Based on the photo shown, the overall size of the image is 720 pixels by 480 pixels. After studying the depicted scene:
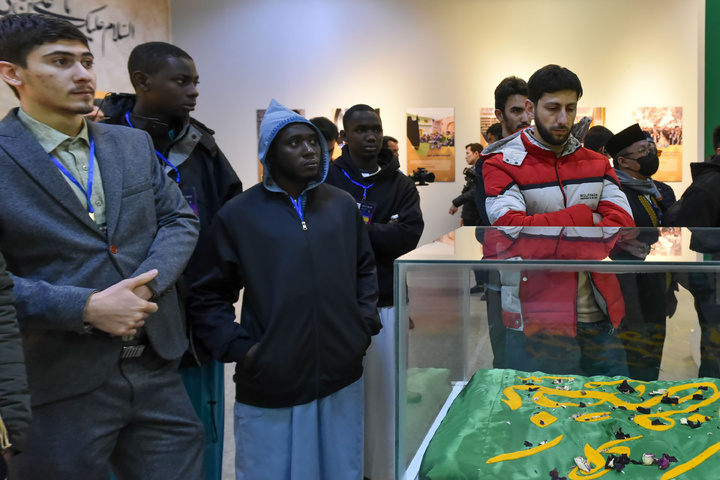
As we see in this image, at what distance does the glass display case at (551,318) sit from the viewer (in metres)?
1.28

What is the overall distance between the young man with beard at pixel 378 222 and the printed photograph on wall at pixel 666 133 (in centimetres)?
465

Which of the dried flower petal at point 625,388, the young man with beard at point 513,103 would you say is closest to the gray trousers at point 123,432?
the dried flower petal at point 625,388

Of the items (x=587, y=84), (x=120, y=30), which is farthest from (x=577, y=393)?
(x=120, y=30)

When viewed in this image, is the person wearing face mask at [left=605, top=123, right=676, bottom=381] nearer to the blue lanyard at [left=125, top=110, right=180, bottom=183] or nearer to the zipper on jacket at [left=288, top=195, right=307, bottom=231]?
the zipper on jacket at [left=288, top=195, right=307, bottom=231]

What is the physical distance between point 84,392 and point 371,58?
5.70m

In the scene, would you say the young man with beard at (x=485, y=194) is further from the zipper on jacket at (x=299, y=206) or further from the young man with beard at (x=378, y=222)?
the zipper on jacket at (x=299, y=206)

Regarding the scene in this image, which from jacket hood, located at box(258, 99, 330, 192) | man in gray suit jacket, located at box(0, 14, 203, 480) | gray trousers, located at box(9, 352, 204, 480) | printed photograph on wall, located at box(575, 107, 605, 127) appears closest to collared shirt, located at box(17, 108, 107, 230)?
man in gray suit jacket, located at box(0, 14, 203, 480)

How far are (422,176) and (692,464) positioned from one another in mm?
5036

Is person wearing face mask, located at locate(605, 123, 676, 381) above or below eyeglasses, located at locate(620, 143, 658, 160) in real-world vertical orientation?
below

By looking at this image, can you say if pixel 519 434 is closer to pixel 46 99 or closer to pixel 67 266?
pixel 67 266

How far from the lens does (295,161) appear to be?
2.13 m

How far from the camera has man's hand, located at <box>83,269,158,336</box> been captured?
1.53 meters

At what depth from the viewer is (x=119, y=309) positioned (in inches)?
60.9

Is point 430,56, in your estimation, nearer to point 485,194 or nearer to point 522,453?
point 485,194
